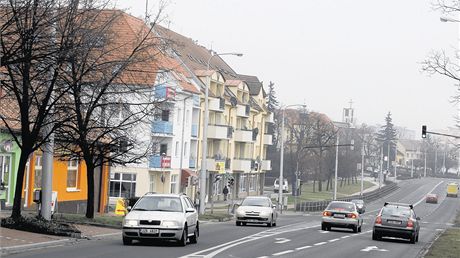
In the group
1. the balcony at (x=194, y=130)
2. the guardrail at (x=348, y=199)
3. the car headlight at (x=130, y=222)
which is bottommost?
the guardrail at (x=348, y=199)

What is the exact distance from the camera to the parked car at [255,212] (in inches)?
1660

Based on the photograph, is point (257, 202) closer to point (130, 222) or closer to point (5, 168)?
point (5, 168)

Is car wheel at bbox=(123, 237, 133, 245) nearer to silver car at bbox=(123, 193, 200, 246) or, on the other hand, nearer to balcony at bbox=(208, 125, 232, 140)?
silver car at bbox=(123, 193, 200, 246)

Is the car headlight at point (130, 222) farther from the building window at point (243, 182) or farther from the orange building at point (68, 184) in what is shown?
the building window at point (243, 182)

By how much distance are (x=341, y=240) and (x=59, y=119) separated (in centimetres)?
1197

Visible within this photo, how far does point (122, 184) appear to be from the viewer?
233 feet

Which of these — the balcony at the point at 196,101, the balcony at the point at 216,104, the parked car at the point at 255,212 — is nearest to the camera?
the parked car at the point at 255,212

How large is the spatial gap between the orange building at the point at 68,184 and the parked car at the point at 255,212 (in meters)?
7.26

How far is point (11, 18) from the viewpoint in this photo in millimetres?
19047

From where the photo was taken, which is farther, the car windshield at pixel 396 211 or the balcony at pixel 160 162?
the balcony at pixel 160 162

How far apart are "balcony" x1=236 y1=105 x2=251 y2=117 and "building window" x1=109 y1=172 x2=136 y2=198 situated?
2458cm

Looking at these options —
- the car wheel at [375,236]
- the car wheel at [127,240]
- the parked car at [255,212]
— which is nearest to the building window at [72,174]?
the parked car at [255,212]

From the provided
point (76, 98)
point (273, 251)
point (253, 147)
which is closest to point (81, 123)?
point (76, 98)

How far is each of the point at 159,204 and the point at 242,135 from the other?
70172 millimetres
